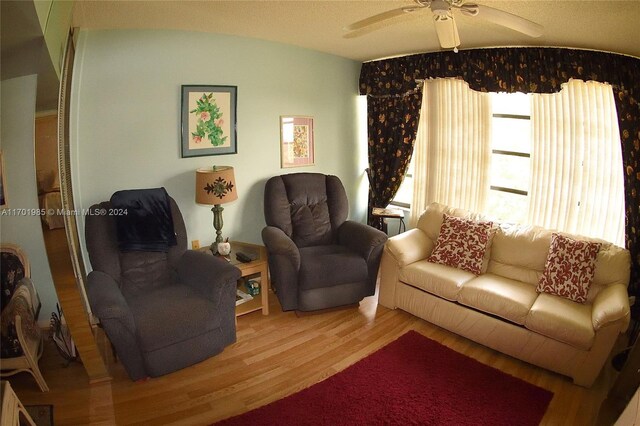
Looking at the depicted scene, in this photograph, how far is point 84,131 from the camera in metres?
2.73

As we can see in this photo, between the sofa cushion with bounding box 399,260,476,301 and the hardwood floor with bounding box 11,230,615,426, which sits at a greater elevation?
the sofa cushion with bounding box 399,260,476,301

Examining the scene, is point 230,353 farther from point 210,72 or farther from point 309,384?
point 210,72

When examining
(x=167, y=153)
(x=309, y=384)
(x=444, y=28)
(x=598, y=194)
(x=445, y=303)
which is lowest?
(x=309, y=384)

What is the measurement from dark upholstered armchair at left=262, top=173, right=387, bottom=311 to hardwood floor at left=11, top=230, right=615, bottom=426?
9.8 inches

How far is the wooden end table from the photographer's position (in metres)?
3.01

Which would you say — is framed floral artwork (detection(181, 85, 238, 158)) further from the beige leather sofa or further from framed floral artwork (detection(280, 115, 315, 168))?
the beige leather sofa

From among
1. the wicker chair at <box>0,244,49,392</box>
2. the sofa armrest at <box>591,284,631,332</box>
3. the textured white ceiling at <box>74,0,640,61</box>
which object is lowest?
the sofa armrest at <box>591,284,631,332</box>

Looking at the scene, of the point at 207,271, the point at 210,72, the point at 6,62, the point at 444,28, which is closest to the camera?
the point at 6,62

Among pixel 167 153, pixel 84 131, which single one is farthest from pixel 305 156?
pixel 84 131

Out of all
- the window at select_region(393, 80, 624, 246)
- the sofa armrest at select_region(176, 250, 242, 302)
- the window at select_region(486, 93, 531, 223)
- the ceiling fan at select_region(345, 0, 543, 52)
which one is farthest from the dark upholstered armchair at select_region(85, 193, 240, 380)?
the window at select_region(486, 93, 531, 223)

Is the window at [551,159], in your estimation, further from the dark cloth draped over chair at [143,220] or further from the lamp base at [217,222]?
the dark cloth draped over chair at [143,220]

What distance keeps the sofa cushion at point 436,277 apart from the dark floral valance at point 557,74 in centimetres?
132

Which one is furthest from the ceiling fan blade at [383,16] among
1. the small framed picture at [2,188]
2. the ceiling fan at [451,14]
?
the small framed picture at [2,188]

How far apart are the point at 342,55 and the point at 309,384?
3274mm
